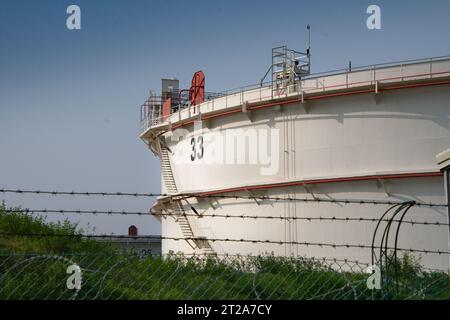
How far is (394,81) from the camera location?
21.6 m

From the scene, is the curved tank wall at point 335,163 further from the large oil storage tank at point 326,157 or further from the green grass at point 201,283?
the green grass at point 201,283

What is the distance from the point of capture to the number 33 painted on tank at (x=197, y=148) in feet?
84.6

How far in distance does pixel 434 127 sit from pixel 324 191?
12.3ft

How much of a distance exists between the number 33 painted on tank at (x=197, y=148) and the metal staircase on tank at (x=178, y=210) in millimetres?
2049

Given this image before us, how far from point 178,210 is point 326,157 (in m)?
7.03

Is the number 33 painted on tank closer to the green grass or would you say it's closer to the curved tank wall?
the curved tank wall

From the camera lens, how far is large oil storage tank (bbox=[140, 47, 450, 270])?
21312 mm

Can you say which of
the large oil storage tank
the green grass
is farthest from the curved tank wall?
the green grass

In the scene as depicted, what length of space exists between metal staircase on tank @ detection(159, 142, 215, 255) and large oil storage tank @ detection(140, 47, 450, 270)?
5.4 inches

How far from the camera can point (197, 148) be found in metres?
26.2

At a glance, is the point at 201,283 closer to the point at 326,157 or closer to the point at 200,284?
the point at 200,284

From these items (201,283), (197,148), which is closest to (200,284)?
(201,283)

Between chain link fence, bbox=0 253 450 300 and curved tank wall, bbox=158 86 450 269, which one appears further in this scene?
curved tank wall, bbox=158 86 450 269
